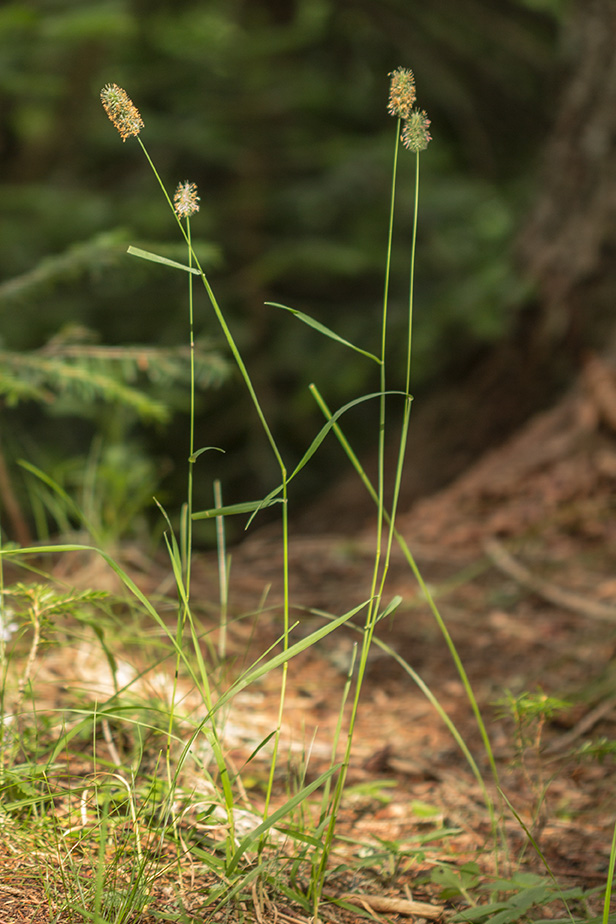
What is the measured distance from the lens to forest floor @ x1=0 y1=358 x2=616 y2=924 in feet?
3.45

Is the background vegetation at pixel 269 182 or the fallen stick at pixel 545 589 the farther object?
the background vegetation at pixel 269 182

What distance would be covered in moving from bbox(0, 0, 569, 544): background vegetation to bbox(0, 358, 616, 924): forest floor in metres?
0.86

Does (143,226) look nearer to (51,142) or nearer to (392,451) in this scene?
(51,142)

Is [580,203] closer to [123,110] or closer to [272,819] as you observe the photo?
[123,110]

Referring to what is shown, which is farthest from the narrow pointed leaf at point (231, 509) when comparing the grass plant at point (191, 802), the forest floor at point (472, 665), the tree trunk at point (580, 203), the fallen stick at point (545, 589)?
the tree trunk at point (580, 203)

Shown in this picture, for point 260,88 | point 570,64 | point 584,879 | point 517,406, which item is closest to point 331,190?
point 260,88

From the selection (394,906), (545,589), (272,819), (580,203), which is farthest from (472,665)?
(580,203)

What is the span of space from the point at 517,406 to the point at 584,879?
2.19 metres

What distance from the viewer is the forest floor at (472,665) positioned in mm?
1053

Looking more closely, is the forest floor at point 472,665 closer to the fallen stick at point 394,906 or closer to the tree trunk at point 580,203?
the fallen stick at point 394,906

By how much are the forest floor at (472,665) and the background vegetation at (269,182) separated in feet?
2.82

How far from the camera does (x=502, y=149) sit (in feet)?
13.6

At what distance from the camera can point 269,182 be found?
3883mm

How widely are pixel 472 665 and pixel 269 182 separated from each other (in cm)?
294
